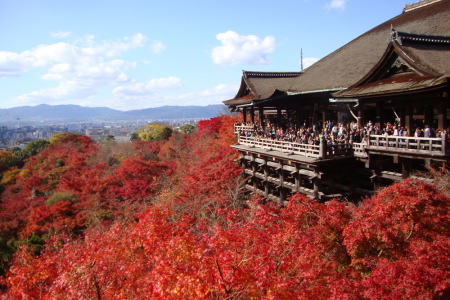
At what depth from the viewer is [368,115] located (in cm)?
1720

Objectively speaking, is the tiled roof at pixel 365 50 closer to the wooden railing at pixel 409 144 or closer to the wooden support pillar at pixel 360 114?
the wooden support pillar at pixel 360 114

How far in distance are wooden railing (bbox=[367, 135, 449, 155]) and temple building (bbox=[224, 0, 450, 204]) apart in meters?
0.03

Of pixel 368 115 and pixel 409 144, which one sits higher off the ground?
pixel 368 115

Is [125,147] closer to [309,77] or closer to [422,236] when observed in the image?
[309,77]

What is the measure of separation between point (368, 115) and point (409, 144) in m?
5.46

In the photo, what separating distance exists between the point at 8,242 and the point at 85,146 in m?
25.9

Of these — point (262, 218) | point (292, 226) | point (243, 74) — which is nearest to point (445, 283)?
point (292, 226)

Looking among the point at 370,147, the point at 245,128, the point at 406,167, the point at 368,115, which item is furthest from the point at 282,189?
the point at 245,128

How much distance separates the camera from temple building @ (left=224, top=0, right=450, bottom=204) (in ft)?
39.7

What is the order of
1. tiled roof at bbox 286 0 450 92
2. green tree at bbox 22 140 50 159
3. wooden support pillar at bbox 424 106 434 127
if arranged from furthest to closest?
green tree at bbox 22 140 50 159, tiled roof at bbox 286 0 450 92, wooden support pillar at bbox 424 106 434 127

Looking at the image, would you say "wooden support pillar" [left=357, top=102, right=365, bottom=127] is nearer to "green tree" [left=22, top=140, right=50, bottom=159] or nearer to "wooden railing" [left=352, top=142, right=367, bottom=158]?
"wooden railing" [left=352, top=142, right=367, bottom=158]

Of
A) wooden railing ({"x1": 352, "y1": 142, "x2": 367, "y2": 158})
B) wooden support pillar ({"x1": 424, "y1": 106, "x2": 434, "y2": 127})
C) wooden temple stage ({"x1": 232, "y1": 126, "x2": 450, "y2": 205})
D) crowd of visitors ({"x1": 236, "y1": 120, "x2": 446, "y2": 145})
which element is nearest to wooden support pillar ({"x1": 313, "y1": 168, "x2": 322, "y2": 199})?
wooden temple stage ({"x1": 232, "y1": 126, "x2": 450, "y2": 205})

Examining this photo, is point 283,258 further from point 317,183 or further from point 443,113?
→ point 443,113

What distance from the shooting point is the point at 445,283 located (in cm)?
630
